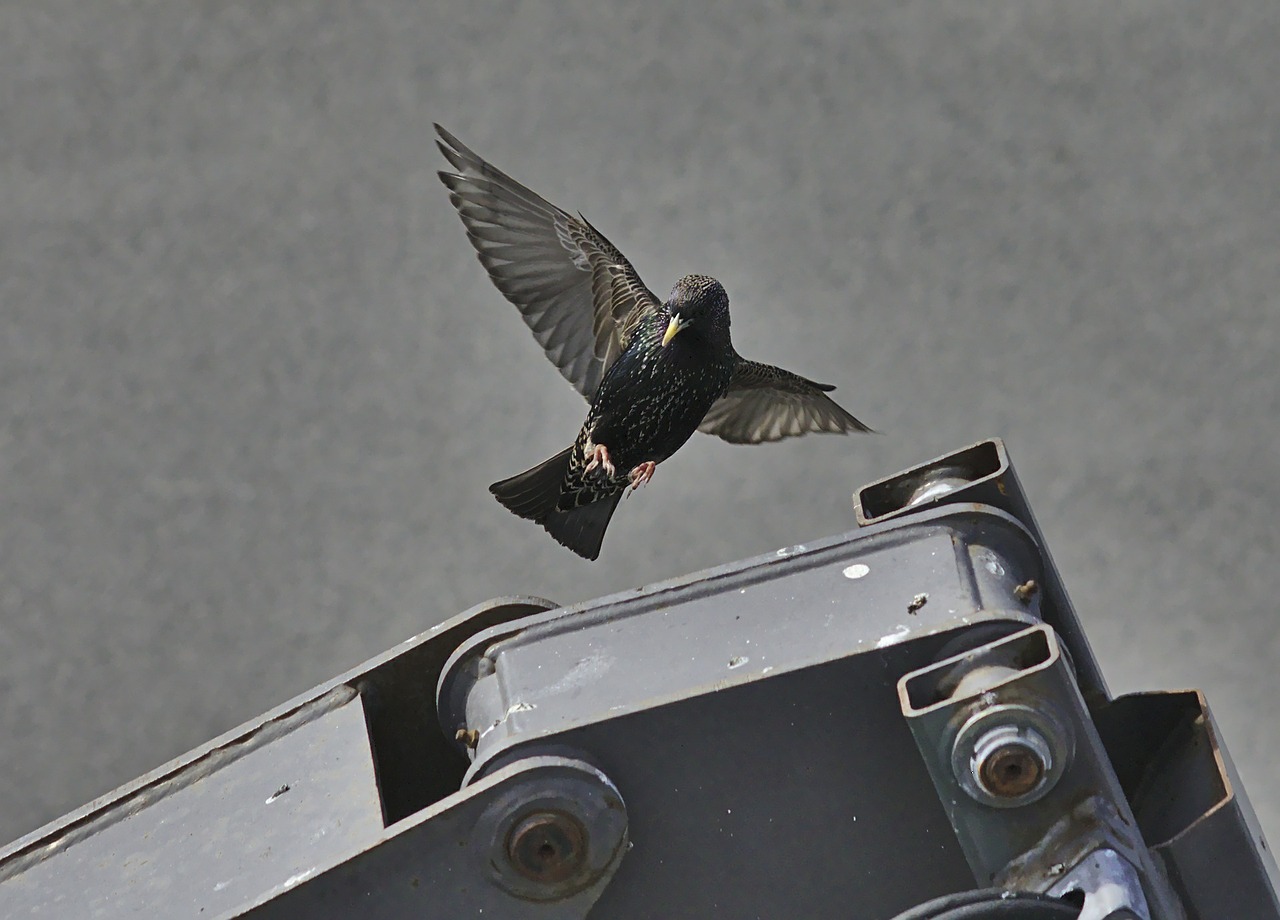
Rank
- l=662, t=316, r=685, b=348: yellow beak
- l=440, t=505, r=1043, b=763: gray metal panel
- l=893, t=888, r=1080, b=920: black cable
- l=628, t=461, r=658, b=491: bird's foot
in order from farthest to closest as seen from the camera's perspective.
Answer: l=628, t=461, r=658, b=491: bird's foot
l=662, t=316, r=685, b=348: yellow beak
l=440, t=505, r=1043, b=763: gray metal panel
l=893, t=888, r=1080, b=920: black cable

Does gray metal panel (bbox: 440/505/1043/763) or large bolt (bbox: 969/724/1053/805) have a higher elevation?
gray metal panel (bbox: 440/505/1043/763)

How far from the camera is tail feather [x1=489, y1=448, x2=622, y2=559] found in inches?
124

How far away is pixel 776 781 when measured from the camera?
992 millimetres

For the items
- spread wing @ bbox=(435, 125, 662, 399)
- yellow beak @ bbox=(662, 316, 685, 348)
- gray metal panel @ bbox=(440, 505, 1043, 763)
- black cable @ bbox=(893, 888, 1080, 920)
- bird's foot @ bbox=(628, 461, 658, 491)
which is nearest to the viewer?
black cable @ bbox=(893, 888, 1080, 920)

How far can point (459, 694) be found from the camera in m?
1.15

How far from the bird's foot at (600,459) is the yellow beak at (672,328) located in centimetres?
27

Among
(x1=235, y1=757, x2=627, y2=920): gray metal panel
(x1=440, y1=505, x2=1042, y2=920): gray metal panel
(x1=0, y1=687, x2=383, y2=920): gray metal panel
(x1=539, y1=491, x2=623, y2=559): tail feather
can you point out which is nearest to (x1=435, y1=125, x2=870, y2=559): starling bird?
(x1=539, y1=491, x2=623, y2=559): tail feather

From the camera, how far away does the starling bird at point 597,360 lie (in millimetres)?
2914

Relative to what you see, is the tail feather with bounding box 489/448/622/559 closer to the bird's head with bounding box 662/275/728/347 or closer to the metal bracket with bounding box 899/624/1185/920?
the bird's head with bounding box 662/275/728/347

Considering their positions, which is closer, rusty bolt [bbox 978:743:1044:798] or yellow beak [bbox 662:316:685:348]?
rusty bolt [bbox 978:743:1044:798]

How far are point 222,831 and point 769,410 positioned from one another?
2.32m

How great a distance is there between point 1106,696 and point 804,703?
0.99ft

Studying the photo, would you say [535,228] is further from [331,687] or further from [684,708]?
[684,708]

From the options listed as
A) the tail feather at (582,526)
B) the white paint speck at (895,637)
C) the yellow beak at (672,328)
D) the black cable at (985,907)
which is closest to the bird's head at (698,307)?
the yellow beak at (672,328)
